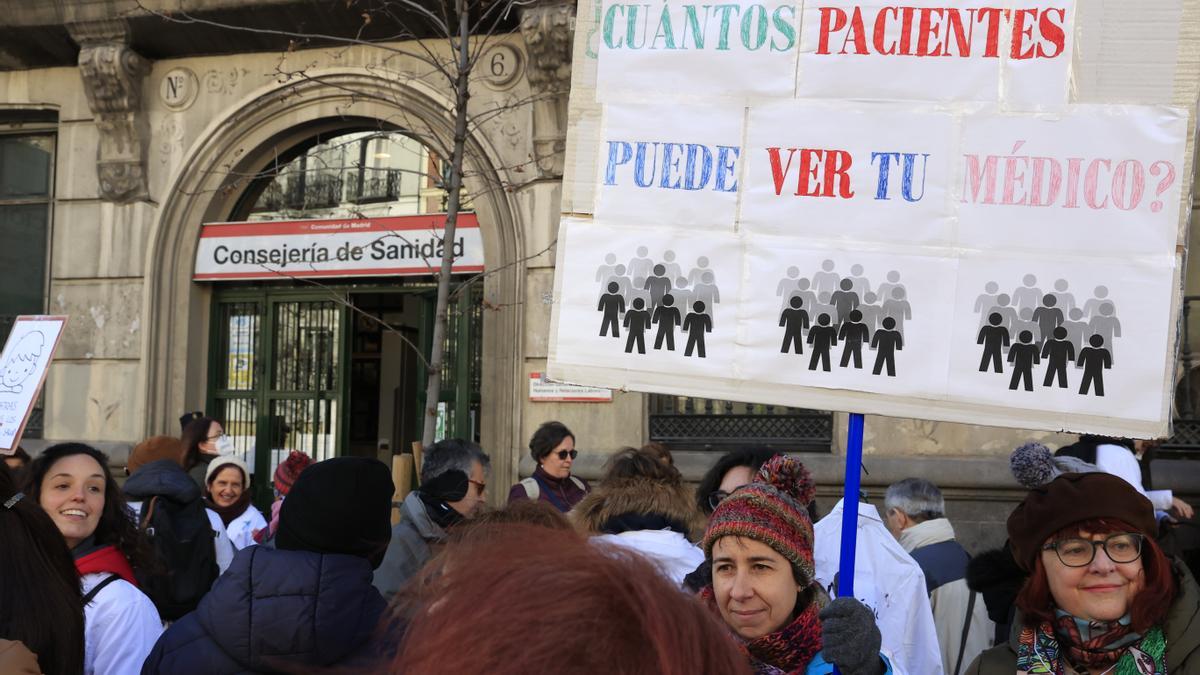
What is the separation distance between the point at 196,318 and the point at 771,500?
9.27 meters

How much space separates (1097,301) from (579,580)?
226cm

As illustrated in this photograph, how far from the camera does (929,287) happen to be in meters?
2.91

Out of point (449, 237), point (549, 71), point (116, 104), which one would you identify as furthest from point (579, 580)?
point (116, 104)

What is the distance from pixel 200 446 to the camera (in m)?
7.04

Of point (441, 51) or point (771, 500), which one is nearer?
point (771, 500)

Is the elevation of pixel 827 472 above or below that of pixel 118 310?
below

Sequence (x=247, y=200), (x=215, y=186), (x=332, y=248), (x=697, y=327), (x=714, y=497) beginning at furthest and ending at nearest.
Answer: (x=247, y=200), (x=215, y=186), (x=332, y=248), (x=714, y=497), (x=697, y=327)

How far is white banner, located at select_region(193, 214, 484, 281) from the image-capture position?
998 cm

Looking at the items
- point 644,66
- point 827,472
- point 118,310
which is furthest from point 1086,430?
point 118,310

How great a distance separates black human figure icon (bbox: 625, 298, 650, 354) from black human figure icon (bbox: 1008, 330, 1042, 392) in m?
0.96

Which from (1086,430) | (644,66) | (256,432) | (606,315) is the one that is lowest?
(256,432)

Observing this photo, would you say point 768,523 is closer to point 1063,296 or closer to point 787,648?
point 787,648

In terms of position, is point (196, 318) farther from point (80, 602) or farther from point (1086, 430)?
point (1086, 430)

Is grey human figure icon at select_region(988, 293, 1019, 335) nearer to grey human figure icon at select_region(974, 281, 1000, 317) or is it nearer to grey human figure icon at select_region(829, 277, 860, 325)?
grey human figure icon at select_region(974, 281, 1000, 317)
